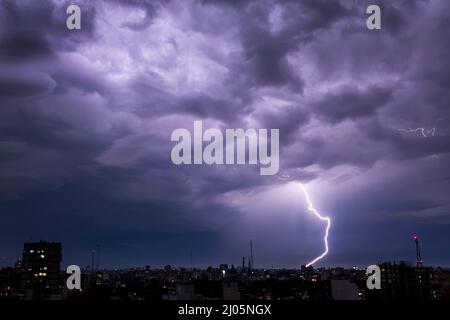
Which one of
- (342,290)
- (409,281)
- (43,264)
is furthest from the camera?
(43,264)

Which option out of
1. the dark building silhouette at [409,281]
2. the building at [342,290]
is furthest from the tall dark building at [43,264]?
the building at [342,290]

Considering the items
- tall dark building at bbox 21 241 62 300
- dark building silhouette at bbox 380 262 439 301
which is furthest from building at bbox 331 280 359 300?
tall dark building at bbox 21 241 62 300

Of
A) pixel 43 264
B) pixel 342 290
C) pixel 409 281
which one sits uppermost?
pixel 342 290

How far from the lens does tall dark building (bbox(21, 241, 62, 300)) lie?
81875 mm

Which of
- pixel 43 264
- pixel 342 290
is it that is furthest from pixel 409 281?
pixel 43 264

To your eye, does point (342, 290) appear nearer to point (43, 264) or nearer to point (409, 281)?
point (409, 281)

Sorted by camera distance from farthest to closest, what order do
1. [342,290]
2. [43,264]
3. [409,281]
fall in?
[43,264] < [409,281] < [342,290]

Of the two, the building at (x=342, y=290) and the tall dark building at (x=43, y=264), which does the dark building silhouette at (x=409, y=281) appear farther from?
the building at (x=342, y=290)

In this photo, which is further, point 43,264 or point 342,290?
point 43,264

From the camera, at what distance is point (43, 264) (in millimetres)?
84188

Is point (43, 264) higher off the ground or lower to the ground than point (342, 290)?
lower
